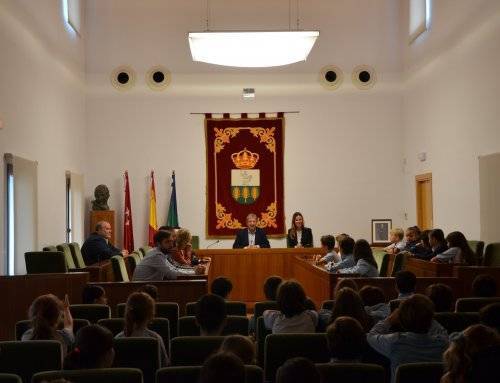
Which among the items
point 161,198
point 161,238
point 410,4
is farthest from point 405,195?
point 161,238

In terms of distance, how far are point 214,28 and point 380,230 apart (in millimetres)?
5146

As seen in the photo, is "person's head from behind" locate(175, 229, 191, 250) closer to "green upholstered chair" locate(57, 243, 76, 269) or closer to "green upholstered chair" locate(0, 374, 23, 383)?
"green upholstered chair" locate(57, 243, 76, 269)

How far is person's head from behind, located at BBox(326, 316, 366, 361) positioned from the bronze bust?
11023mm

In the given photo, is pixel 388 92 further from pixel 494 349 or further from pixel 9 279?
pixel 494 349

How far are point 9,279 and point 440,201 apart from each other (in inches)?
314

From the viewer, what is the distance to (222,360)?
2689 mm

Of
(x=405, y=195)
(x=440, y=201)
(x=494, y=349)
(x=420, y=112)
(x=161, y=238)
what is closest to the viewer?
(x=494, y=349)

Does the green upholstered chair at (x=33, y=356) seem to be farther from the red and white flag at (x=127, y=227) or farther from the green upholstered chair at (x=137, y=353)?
the red and white flag at (x=127, y=227)

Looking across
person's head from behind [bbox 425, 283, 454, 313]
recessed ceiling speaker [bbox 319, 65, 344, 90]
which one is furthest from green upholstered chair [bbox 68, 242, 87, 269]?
person's head from behind [bbox 425, 283, 454, 313]

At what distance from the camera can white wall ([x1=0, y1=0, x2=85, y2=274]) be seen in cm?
1048

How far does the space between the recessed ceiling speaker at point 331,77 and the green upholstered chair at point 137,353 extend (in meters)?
11.7

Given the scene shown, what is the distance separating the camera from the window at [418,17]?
1383 cm

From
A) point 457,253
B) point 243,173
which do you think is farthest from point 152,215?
point 457,253

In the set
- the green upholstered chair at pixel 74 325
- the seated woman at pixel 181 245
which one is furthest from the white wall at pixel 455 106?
the green upholstered chair at pixel 74 325
